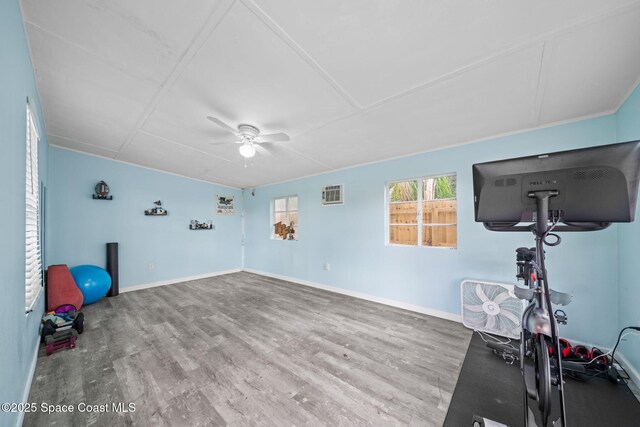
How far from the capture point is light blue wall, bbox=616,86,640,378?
1775 millimetres

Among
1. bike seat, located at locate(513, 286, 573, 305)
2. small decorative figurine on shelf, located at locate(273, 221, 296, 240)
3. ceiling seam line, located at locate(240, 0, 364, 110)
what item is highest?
ceiling seam line, located at locate(240, 0, 364, 110)

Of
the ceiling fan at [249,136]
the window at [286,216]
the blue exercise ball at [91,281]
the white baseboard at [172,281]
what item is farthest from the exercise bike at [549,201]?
the white baseboard at [172,281]

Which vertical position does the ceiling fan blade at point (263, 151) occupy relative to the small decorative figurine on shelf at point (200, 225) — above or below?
above

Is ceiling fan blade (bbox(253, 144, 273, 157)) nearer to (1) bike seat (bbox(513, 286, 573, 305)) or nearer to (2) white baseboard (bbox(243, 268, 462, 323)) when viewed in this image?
(2) white baseboard (bbox(243, 268, 462, 323))

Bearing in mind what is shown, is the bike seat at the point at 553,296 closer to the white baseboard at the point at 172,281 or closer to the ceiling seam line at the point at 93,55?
the ceiling seam line at the point at 93,55

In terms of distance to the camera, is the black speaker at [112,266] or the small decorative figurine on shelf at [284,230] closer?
the black speaker at [112,266]

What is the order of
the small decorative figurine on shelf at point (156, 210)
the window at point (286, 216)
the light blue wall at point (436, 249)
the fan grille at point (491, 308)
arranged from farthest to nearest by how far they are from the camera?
1. the window at point (286, 216)
2. the small decorative figurine on shelf at point (156, 210)
3. the fan grille at point (491, 308)
4. the light blue wall at point (436, 249)

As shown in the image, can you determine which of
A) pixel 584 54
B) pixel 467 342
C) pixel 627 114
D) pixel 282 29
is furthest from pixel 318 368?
pixel 627 114

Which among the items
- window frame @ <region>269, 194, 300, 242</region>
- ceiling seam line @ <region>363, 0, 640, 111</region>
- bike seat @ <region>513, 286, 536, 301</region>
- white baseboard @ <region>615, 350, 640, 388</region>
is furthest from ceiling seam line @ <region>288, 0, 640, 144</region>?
window frame @ <region>269, 194, 300, 242</region>

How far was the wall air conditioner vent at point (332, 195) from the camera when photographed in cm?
421

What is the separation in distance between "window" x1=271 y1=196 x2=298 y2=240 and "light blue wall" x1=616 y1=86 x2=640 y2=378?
4.56m

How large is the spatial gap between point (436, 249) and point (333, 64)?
2.75 meters

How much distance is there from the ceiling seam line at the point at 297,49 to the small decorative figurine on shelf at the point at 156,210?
460cm

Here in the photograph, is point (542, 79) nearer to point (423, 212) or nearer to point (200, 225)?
point (423, 212)
